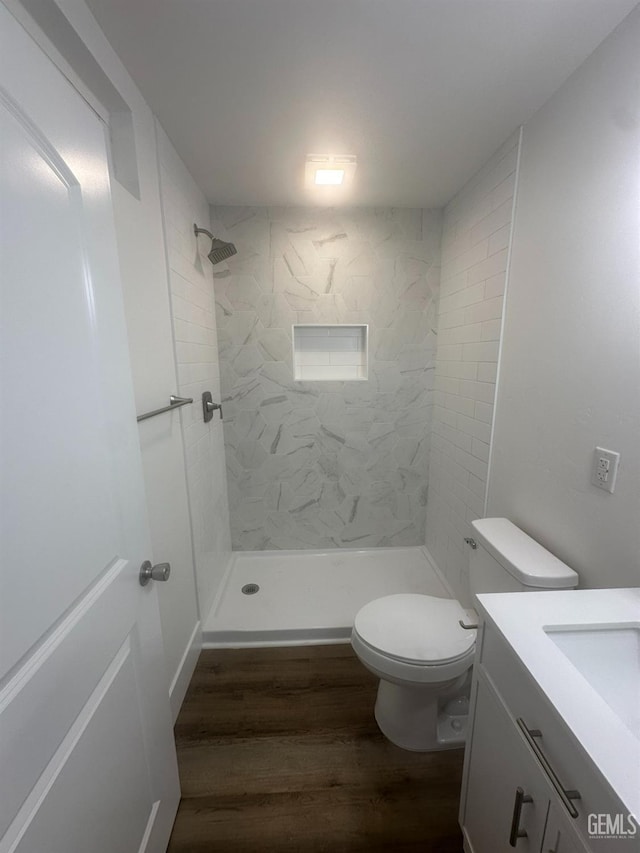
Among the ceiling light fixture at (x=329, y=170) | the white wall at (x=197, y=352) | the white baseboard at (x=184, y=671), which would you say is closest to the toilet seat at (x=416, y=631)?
the white baseboard at (x=184, y=671)

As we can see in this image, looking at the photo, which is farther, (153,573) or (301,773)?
(301,773)

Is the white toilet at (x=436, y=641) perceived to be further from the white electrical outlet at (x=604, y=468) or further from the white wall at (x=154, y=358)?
the white wall at (x=154, y=358)

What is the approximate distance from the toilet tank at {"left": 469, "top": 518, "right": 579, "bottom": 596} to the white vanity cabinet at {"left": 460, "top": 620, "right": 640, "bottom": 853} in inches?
12.6

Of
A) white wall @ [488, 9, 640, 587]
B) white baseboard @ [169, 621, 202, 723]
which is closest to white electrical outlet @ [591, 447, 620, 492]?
white wall @ [488, 9, 640, 587]

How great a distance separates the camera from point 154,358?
1265 mm

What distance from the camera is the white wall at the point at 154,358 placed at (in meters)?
1.07

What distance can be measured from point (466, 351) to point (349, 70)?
128cm

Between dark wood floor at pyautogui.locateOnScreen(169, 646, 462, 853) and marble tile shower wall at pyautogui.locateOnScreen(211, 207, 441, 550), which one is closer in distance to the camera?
dark wood floor at pyautogui.locateOnScreen(169, 646, 462, 853)

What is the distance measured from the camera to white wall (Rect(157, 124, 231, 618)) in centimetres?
148

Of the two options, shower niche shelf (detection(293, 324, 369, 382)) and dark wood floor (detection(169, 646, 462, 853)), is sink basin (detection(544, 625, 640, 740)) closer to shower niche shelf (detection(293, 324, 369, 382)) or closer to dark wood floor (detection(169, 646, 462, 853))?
dark wood floor (detection(169, 646, 462, 853))

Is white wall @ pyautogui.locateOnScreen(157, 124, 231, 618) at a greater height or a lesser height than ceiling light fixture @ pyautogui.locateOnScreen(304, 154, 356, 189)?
lesser

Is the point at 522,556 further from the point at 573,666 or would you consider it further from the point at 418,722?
the point at 418,722

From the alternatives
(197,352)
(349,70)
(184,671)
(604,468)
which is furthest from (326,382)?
(184,671)

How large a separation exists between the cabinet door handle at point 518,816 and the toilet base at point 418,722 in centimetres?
57
